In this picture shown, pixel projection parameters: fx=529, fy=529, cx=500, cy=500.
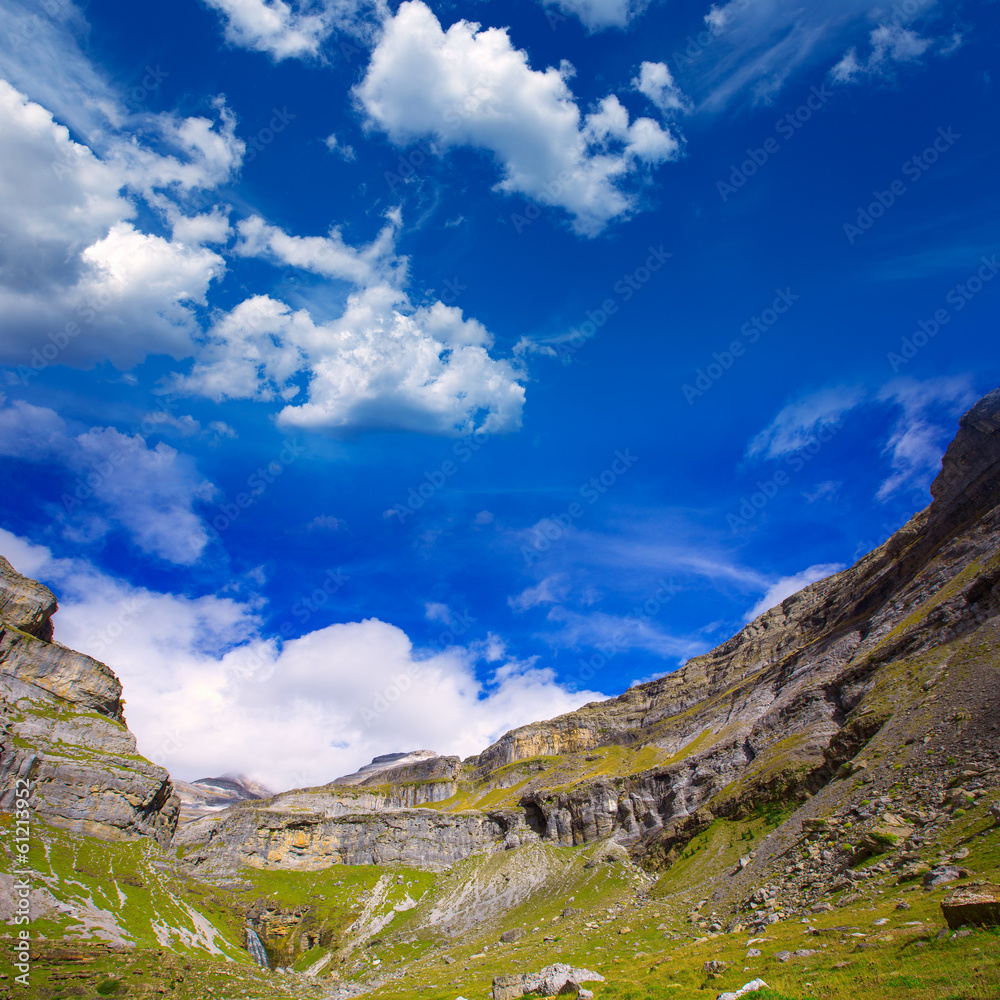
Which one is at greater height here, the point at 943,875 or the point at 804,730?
the point at 804,730

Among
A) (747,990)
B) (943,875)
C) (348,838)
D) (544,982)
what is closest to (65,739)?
(348,838)

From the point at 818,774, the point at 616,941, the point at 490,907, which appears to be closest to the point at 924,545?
the point at 818,774

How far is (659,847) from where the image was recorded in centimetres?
8756

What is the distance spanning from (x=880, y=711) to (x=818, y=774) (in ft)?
47.1

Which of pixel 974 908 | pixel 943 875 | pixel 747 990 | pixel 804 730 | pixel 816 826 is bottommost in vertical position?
pixel 747 990

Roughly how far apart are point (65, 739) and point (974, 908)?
139345mm

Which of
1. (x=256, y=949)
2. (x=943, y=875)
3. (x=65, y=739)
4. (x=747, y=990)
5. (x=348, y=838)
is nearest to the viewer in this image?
(x=747, y=990)

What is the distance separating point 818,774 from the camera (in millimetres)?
62562

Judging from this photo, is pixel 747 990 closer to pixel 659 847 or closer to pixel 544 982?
pixel 544 982

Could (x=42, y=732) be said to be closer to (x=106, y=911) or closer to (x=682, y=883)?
(x=106, y=911)

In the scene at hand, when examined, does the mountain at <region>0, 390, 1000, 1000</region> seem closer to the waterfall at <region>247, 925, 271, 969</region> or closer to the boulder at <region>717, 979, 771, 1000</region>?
the boulder at <region>717, 979, 771, 1000</region>

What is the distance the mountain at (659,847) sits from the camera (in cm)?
2561

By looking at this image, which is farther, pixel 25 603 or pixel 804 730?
pixel 25 603

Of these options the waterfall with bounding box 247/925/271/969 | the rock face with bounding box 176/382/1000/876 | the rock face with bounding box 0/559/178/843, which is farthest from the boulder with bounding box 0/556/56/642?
the waterfall with bounding box 247/925/271/969
